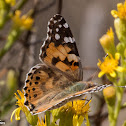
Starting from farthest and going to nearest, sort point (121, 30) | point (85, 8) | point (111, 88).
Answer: point (85, 8)
point (121, 30)
point (111, 88)

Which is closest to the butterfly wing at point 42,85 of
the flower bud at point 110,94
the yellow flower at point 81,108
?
the yellow flower at point 81,108

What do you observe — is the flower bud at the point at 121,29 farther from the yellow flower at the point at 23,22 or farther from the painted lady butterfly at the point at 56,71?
the yellow flower at the point at 23,22

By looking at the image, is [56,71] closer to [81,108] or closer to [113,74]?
[81,108]

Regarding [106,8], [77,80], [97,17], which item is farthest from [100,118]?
[106,8]

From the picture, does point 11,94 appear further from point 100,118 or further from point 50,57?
point 50,57

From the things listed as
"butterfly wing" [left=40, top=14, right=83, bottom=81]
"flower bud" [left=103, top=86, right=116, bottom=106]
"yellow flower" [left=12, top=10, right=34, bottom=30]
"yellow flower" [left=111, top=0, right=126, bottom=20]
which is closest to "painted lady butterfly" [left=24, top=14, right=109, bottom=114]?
"butterfly wing" [left=40, top=14, right=83, bottom=81]

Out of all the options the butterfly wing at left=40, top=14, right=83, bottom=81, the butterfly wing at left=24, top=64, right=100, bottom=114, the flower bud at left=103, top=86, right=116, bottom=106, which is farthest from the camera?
the flower bud at left=103, top=86, right=116, bottom=106

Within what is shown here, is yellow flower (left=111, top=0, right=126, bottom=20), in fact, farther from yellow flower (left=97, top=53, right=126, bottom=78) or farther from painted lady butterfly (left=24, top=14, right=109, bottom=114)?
painted lady butterfly (left=24, top=14, right=109, bottom=114)
